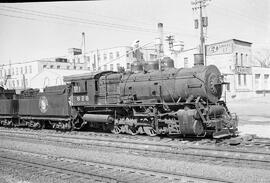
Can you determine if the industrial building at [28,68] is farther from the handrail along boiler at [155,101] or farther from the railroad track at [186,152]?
the railroad track at [186,152]

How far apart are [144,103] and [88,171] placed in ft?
20.5

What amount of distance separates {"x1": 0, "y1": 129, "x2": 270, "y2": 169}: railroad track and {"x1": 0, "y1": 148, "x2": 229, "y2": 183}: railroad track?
2070 millimetres

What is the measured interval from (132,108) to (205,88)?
3.79 metres

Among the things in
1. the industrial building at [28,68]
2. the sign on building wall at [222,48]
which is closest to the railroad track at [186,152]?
the sign on building wall at [222,48]

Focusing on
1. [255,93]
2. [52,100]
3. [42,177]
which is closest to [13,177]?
[42,177]

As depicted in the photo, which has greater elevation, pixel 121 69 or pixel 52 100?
pixel 121 69

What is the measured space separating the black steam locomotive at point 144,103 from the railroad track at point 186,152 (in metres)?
1.41

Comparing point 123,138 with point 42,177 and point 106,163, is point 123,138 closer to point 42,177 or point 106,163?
point 106,163

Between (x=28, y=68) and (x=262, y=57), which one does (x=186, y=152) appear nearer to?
(x=28, y=68)

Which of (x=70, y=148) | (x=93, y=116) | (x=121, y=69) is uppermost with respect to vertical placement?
(x=121, y=69)

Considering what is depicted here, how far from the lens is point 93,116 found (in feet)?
55.4

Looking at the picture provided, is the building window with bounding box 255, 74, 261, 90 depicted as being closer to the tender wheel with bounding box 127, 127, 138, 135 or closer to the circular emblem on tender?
the circular emblem on tender

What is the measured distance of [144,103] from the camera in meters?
14.8

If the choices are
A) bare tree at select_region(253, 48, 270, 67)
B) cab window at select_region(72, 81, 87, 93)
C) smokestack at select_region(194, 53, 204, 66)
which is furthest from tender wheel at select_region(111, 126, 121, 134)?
bare tree at select_region(253, 48, 270, 67)
